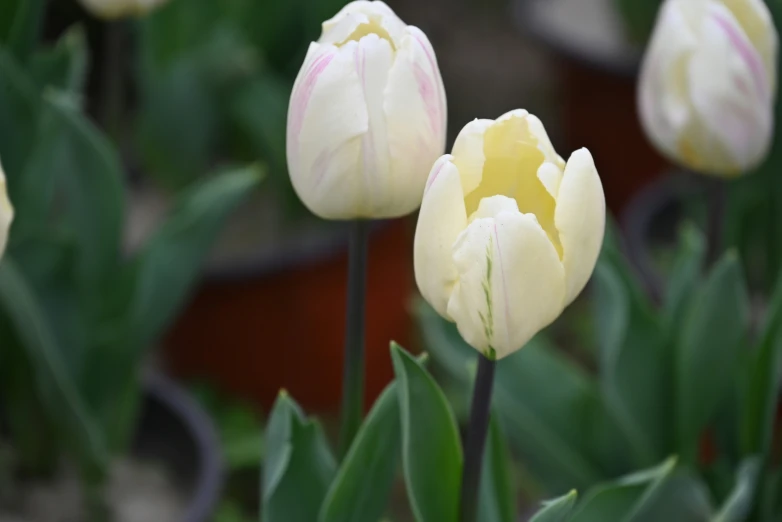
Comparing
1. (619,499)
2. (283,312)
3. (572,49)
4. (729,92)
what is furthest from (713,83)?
(572,49)

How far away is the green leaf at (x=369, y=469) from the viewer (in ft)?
1.82

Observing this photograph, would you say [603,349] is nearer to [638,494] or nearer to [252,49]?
[638,494]

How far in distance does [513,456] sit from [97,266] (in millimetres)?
697

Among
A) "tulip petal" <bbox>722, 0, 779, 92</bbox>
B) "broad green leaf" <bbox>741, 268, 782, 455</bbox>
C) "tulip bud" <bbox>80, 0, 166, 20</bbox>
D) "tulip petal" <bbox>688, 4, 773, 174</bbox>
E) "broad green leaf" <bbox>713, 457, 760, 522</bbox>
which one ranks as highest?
"tulip bud" <bbox>80, 0, 166, 20</bbox>

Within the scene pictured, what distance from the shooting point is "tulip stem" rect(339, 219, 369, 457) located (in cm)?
54

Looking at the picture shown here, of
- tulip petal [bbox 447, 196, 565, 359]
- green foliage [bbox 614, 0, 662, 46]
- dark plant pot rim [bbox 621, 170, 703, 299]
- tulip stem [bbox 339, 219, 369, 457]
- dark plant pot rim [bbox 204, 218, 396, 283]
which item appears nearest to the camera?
tulip petal [bbox 447, 196, 565, 359]

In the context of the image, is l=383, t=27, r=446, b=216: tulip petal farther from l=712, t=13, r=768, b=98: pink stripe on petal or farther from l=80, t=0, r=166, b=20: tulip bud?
l=80, t=0, r=166, b=20: tulip bud

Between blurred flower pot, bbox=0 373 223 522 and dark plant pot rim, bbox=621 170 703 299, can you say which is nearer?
blurred flower pot, bbox=0 373 223 522

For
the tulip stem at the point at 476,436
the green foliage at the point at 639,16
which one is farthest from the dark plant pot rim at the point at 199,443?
the green foliage at the point at 639,16

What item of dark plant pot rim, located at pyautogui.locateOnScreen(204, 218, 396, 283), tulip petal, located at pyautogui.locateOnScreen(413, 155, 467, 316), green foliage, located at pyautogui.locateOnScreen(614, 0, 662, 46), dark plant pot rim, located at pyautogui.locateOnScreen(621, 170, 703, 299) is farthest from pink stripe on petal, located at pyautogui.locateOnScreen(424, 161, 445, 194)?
green foliage, located at pyautogui.locateOnScreen(614, 0, 662, 46)

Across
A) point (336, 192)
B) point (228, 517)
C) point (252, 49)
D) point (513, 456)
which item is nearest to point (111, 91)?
point (252, 49)

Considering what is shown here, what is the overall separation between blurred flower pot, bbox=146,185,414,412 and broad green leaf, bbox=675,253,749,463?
63 centimetres

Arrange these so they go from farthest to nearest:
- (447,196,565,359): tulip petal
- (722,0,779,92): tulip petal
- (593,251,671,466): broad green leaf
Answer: (593,251,671,466): broad green leaf < (722,0,779,92): tulip petal < (447,196,565,359): tulip petal

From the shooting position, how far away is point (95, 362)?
2.80 feet
